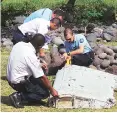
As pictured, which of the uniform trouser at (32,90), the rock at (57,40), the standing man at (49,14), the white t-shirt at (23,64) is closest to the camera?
the white t-shirt at (23,64)

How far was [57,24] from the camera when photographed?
8.02m

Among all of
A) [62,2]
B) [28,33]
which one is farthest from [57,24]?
[62,2]

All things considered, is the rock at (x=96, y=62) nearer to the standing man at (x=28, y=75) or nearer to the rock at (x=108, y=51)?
the rock at (x=108, y=51)

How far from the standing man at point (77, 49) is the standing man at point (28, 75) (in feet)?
5.83

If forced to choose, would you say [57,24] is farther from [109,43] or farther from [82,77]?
[109,43]

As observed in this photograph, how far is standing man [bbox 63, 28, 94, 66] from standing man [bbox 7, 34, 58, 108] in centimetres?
178

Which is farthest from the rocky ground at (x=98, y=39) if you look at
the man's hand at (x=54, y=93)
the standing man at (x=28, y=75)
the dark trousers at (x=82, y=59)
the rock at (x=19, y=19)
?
the man's hand at (x=54, y=93)

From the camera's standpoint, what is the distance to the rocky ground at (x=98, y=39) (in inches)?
388

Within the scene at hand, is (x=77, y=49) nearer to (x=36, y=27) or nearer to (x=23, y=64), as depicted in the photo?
(x=36, y=27)

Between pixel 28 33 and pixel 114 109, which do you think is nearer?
pixel 114 109

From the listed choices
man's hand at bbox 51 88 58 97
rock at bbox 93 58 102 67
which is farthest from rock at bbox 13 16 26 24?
man's hand at bbox 51 88 58 97

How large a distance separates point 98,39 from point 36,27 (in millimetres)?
6971

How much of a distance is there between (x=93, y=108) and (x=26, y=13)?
11.6 metres

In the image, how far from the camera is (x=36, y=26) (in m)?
8.12
